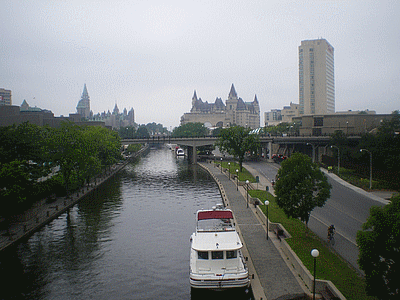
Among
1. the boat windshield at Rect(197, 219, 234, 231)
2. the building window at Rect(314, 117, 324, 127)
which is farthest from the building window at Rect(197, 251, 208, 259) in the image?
the building window at Rect(314, 117, 324, 127)

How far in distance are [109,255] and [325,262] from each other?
16.2m

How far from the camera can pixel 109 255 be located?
28281 millimetres

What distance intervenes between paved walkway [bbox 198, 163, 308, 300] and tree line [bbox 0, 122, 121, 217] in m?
19.8

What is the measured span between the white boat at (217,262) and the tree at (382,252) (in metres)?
7.19

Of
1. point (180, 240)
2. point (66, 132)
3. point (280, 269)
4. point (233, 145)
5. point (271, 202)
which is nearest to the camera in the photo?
point (280, 269)

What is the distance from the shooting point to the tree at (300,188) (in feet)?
89.9

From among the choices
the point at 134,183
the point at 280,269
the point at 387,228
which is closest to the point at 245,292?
the point at 280,269

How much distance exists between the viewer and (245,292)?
67.8 feet

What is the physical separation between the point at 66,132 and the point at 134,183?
20.8m

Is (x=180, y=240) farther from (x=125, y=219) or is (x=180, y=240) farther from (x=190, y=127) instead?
(x=190, y=127)

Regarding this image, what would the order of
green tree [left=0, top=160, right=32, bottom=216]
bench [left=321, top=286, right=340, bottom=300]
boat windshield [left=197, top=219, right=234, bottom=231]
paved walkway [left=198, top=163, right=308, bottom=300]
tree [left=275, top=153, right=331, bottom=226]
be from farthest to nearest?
1. green tree [left=0, top=160, right=32, bottom=216]
2. tree [left=275, top=153, right=331, bottom=226]
3. boat windshield [left=197, top=219, right=234, bottom=231]
4. paved walkway [left=198, top=163, right=308, bottom=300]
5. bench [left=321, top=286, right=340, bottom=300]

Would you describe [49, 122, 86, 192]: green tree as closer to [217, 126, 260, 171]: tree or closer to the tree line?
the tree line

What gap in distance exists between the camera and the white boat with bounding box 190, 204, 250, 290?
2044 cm

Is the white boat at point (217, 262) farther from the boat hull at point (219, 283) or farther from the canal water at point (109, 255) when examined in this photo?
the canal water at point (109, 255)
